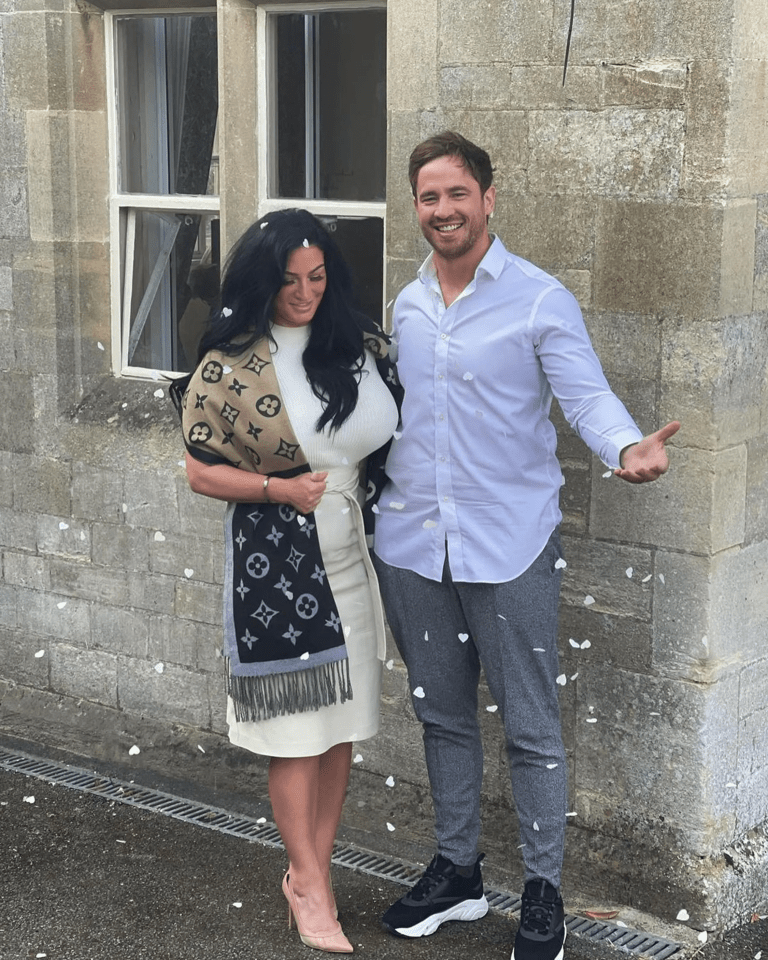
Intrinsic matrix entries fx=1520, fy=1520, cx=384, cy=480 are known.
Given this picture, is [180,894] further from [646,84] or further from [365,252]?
[646,84]

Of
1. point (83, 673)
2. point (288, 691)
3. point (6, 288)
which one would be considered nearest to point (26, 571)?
point (83, 673)

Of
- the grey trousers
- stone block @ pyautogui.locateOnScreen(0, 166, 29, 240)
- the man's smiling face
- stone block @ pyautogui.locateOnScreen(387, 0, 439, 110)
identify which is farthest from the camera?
stone block @ pyautogui.locateOnScreen(0, 166, 29, 240)

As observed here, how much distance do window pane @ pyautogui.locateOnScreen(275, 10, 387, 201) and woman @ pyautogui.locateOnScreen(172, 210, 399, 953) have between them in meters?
1.21

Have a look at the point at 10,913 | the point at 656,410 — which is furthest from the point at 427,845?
the point at 656,410

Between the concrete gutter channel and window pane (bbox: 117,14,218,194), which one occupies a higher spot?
window pane (bbox: 117,14,218,194)

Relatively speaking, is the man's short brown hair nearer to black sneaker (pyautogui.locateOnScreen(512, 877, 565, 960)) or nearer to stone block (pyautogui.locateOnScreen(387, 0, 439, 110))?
stone block (pyautogui.locateOnScreen(387, 0, 439, 110))

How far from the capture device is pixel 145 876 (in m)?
4.75

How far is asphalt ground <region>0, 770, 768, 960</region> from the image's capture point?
14.0ft

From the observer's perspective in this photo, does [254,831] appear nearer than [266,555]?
No

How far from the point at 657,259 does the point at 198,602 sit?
221cm

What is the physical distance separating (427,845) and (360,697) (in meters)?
1.02

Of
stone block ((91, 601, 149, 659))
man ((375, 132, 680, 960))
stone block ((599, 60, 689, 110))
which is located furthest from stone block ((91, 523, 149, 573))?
stone block ((599, 60, 689, 110))

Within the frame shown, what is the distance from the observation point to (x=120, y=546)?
5.75 m

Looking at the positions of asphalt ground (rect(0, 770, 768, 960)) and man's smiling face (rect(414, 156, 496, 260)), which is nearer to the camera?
man's smiling face (rect(414, 156, 496, 260))
